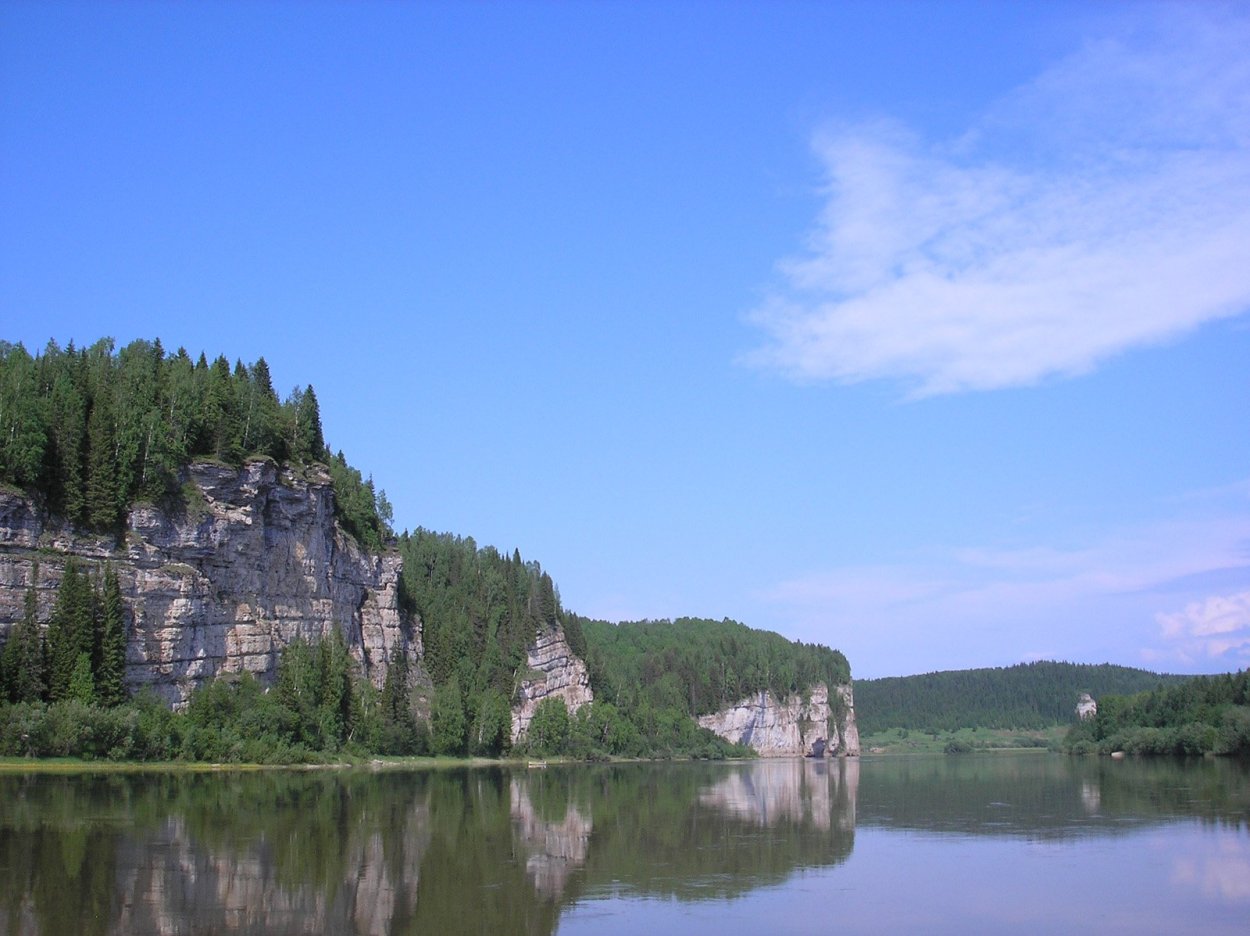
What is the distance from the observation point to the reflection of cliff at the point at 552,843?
30197mm

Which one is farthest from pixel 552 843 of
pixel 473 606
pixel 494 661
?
pixel 473 606

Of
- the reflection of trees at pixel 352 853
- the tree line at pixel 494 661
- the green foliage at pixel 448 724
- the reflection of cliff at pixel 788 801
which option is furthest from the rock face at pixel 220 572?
the reflection of cliff at pixel 788 801

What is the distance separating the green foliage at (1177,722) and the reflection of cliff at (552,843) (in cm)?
8046

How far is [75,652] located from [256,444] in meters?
30.9

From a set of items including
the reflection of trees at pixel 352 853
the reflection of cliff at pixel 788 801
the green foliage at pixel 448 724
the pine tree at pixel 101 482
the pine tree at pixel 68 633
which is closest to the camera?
the reflection of trees at pixel 352 853

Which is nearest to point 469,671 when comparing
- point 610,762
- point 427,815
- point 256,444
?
point 610,762

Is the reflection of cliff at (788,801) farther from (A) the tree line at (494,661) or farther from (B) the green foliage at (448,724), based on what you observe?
(A) the tree line at (494,661)

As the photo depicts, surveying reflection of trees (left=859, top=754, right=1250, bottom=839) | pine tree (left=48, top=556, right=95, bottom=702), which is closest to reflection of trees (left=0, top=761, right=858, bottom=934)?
reflection of trees (left=859, top=754, right=1250, bottom=839)

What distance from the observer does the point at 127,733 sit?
233 feet

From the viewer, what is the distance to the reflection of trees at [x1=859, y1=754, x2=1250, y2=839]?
4584cm

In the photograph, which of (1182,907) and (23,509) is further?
(23,509)

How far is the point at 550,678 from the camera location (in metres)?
148

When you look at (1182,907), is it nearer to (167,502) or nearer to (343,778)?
(343,778)

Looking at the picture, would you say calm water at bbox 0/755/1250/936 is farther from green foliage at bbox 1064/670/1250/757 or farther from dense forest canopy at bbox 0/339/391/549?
green foliage at bbox 1064/670/1250/757
